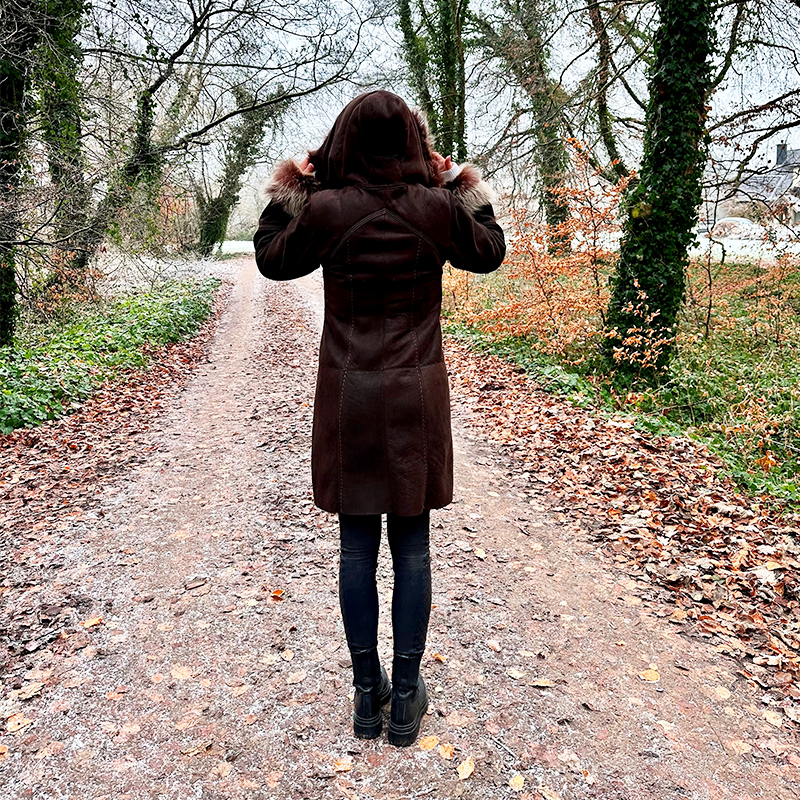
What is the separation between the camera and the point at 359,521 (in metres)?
2.33

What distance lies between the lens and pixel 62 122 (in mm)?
7941

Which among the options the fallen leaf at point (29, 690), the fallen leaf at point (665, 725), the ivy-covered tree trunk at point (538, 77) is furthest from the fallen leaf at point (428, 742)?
the ivy-covered tree trunk at point (538, 77)

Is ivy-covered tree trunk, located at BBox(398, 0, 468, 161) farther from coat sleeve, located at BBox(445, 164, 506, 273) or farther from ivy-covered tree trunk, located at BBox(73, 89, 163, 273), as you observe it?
coat sleeve, located at BBox(445, 164, 506, 273)

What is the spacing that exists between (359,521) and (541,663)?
1480 mm

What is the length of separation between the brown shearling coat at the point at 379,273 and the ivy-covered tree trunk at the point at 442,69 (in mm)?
14276

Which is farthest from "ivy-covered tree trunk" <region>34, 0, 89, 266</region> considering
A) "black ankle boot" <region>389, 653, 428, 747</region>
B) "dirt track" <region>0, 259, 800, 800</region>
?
"black ankle boot" <region>389, 653, 428, 747</region>

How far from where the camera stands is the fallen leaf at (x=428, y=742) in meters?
2.57

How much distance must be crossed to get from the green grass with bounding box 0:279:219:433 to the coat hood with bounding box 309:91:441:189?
5.94 meters

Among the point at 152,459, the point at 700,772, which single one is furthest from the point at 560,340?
the point at 700,772

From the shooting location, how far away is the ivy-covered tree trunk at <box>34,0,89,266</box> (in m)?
7.73

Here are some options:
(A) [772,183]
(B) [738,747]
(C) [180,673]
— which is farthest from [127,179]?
(B) [738,747]

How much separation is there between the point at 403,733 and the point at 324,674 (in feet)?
2.11

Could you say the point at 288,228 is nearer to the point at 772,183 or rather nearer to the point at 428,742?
the point at 428,742

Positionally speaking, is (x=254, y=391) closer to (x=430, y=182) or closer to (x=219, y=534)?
(x=219, y=534)
